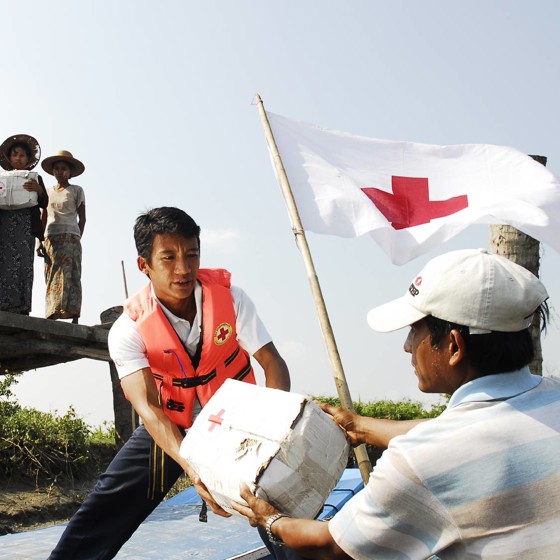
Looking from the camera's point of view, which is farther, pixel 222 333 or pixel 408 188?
pixel 408 188

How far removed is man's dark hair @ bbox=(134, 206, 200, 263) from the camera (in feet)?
11.1

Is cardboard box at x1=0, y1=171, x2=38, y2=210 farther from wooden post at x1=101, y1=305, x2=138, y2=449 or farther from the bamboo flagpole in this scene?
the bamboo flagpole

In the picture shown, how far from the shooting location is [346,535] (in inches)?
74.6

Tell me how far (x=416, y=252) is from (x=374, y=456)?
740 centimetres

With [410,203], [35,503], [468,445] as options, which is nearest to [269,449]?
[468,445]

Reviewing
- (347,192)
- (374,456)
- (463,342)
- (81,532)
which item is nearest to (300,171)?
(347,192)

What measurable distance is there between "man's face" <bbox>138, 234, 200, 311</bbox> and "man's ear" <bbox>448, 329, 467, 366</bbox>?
1674 millimetres

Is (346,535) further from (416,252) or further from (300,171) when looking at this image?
(300,171)

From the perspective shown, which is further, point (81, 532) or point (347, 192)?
point (347, 192)

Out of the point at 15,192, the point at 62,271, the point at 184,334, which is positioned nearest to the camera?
the point at 184,334

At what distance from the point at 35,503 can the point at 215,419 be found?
566 centimetres

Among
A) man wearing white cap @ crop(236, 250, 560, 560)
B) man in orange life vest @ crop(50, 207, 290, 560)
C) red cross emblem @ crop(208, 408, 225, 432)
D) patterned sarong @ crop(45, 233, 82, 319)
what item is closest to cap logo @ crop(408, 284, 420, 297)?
man wearing white cap @ crop(236, 250, 560, 560)

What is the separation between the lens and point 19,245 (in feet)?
22.1

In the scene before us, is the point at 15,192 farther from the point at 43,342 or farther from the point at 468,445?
the point at 468,445
